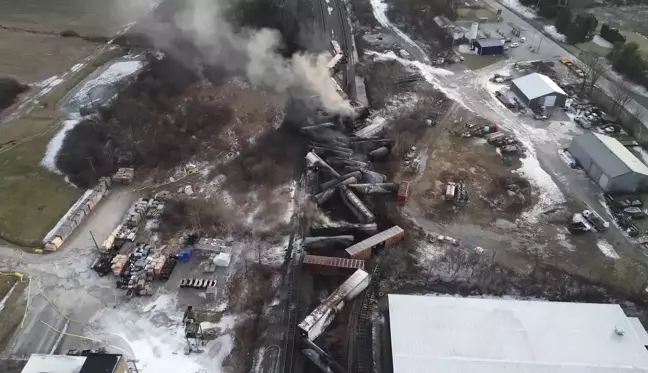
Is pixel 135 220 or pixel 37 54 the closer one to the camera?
pixel 135 220

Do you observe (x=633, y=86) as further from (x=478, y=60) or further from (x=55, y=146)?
(x=55, y=146)

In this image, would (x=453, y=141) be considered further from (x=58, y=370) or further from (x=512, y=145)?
(x=58, y=370)

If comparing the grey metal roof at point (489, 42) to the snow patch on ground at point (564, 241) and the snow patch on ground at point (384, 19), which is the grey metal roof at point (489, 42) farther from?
the snow patch on ground at point (564, 241)

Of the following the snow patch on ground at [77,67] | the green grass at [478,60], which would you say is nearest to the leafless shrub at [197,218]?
the snow patch on ground at [77,67]

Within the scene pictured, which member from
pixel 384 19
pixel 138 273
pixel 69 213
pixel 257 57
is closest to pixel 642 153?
pixel 257 57

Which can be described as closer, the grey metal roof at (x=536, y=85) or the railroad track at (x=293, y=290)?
the railroad track at (x=293, y=290)

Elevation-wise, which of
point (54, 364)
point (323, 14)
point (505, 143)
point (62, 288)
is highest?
point (54, 364)
